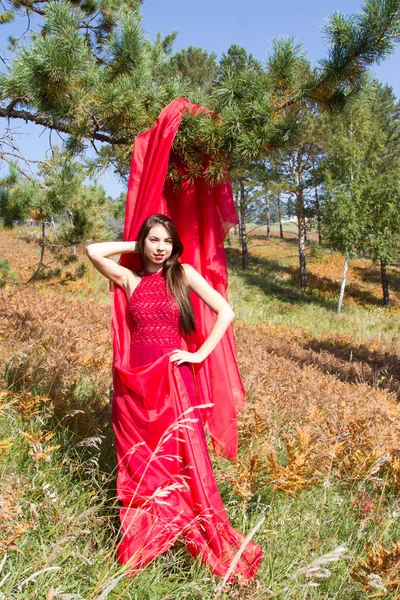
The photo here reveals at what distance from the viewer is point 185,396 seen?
8.40 feet

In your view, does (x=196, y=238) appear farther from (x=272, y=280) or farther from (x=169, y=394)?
(x=272, y=280)

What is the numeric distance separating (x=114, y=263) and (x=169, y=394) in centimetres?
87

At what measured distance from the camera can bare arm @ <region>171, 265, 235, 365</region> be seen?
2.59 m

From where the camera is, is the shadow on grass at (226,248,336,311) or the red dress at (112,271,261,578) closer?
the red dress at (112,271,261,578)

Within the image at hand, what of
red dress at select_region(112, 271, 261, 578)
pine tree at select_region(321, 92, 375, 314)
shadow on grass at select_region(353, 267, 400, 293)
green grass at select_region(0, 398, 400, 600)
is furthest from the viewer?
shadow on grass at select_region(353, 267, 400, 293)

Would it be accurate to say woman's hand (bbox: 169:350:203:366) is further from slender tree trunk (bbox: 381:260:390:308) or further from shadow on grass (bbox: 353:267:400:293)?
shadow on grass (bbox: 353:267:400:293)

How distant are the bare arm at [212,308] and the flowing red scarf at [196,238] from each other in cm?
22

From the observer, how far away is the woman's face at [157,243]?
2717mm

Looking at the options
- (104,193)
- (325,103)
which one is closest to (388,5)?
(325,103)

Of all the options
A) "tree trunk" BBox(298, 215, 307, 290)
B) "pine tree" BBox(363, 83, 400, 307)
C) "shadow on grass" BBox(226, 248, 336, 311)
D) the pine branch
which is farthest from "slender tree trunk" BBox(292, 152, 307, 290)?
the pine branch

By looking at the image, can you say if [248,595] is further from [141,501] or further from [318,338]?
[318,338]

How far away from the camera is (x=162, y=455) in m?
2.34

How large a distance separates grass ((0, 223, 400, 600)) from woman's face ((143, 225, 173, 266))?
3.66 ft

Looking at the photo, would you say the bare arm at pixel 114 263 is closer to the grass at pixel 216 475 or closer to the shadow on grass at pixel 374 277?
the grass at pixel 216 475
